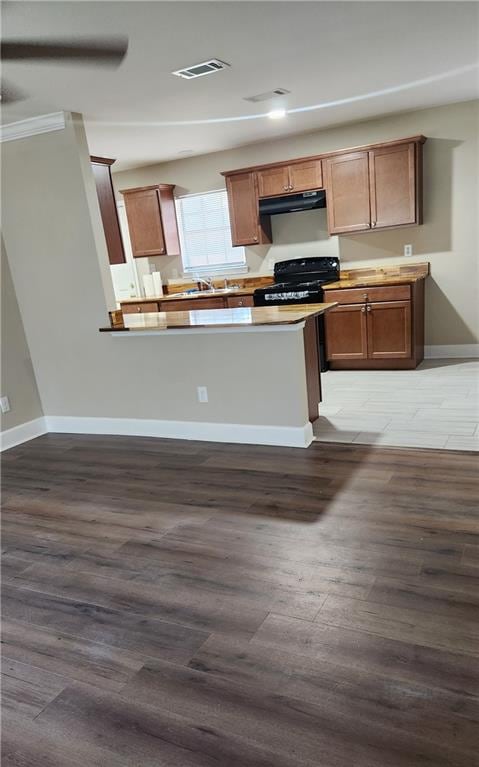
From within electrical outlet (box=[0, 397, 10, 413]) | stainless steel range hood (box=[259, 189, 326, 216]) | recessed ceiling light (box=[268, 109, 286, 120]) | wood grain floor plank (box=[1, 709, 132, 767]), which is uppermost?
recessed ceiling light (box=[268, 109, 286, 120])

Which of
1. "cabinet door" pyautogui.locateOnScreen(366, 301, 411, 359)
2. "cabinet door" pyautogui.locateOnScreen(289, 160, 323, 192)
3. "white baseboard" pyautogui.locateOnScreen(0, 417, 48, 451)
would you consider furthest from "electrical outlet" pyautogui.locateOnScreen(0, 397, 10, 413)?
"cabinet door" pyautogui.locateOnScreen(289, 160, 323, 192)

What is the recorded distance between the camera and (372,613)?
5.66 ft

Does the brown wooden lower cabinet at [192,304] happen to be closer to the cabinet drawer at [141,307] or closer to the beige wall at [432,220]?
the cabinet drawer at [141,307]

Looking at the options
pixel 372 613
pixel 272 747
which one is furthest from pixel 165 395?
pixel 272 747

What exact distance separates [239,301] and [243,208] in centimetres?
104

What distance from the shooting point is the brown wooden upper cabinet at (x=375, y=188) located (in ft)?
15.2

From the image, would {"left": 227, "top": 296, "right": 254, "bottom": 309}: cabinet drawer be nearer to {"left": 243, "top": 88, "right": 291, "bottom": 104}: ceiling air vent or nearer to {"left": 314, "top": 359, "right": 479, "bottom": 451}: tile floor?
{"left": 314, "top": 359, "right": 479, "bottom": 451}: tile floor

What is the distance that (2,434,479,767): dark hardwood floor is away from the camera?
1.34 metres

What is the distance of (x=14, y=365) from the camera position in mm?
4047

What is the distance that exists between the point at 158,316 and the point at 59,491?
163 centimetres

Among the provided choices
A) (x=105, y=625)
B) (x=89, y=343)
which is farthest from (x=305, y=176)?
(x=105, y=625)

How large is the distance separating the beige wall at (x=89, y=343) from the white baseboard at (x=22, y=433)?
10.6 inches

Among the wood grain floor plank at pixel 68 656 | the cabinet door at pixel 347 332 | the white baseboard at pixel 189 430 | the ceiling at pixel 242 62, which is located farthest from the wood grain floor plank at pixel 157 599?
the cabinet door at pixel 347 332

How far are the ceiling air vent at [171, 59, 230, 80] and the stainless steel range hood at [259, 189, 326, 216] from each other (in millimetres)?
2277
